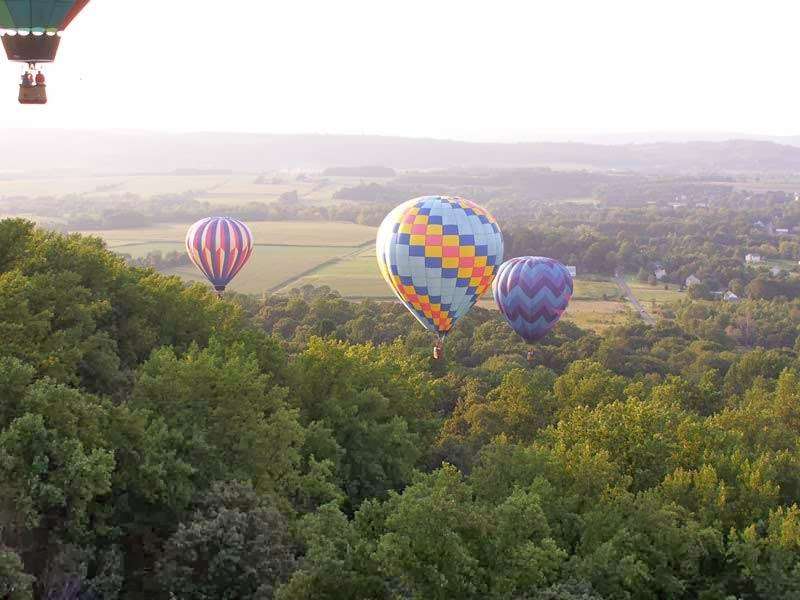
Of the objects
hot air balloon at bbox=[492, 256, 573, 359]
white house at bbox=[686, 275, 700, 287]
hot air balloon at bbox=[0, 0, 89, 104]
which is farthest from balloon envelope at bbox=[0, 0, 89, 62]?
white house at bbox=[686, 275, 700, 287]

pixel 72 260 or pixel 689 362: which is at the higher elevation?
pixel 72 260

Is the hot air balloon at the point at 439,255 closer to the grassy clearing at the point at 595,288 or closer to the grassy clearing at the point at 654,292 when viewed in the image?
the grassy clearing at the point at 595,288

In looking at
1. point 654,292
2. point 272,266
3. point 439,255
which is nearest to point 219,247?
point 439,255

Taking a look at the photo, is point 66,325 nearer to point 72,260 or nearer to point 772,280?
point 72,260

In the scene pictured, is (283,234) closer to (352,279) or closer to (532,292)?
(352,279)

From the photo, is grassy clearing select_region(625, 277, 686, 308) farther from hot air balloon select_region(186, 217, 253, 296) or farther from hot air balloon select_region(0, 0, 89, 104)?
hot air balloon select_region(0, 0, 89, 104)

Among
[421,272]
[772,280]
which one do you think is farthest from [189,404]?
[772,280]
